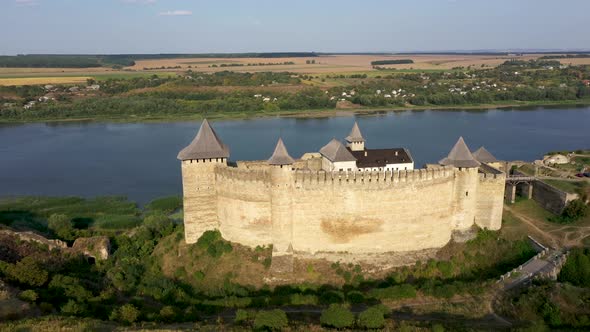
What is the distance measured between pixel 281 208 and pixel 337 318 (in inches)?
182

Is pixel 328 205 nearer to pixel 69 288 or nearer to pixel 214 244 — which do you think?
pixel 214 244

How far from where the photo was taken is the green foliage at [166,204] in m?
25.0

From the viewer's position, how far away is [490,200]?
16.9m

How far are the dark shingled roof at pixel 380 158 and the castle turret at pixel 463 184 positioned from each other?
2857mm

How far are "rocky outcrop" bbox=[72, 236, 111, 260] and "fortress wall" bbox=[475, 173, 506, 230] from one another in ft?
44.6

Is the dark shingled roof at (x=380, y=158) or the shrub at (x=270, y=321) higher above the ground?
the dark shingled roof at (x=380, y=158)

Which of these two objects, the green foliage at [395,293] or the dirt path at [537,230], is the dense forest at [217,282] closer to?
the green foliage at [395,293]

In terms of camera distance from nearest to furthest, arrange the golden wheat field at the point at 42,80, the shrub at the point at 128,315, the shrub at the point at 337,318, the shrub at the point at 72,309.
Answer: the shrub at the point at 337,318, the shrub at the point at 128,315, the shrub at the point at 72,309, the golden wheat field at the point at 42,80

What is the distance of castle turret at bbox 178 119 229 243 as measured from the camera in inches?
627

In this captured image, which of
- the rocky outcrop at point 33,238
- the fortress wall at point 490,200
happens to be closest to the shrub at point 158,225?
the rocky outcrop at point 33,238

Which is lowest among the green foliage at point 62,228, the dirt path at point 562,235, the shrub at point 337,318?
the green foliage at point 62,228

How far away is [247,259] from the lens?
1567 cm

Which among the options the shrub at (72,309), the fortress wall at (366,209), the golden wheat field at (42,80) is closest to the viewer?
the shrub at (72,309)

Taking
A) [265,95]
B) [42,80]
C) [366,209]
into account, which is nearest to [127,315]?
[366,209]
